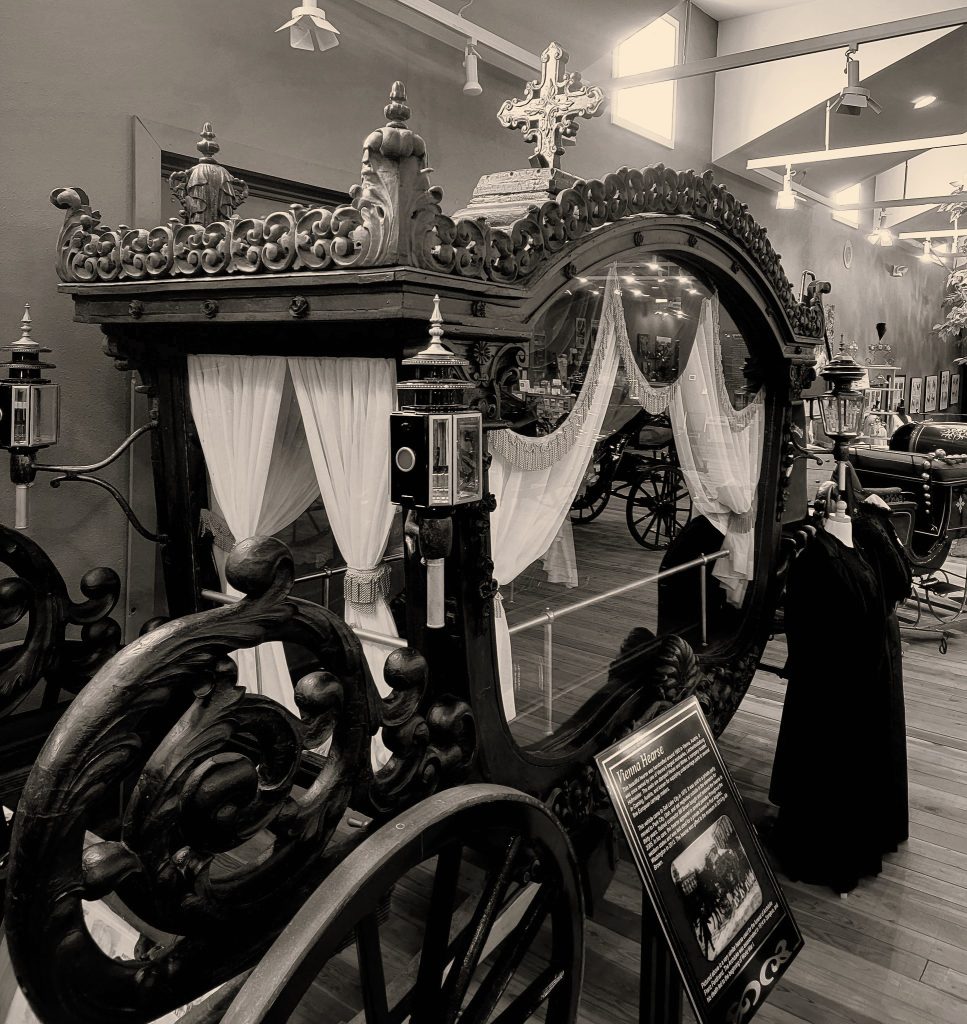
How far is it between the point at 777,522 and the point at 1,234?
9.79ft

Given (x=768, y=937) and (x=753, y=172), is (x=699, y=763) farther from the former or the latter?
(x=753, y=172)

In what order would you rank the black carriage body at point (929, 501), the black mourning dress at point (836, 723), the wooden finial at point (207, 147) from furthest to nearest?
the black carriage body at point (929, 501) → the black mourning dress at point (836, 723) → the wooden finial at point (207, 147)

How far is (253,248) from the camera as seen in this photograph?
1877 mm

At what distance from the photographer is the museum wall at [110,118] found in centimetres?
275

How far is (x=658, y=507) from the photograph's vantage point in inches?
120

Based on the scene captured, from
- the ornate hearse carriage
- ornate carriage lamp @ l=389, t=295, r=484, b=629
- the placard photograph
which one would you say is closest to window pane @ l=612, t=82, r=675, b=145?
the ornate hearse carriage

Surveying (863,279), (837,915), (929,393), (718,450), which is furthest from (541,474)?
(929,393)

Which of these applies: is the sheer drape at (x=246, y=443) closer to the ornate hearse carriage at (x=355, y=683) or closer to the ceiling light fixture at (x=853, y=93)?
the ornate hearse carriage at (x=355, y=683)

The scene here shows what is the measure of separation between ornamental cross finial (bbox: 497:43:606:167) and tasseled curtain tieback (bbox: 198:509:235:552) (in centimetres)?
144

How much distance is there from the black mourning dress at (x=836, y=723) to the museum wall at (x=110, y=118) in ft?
7.95

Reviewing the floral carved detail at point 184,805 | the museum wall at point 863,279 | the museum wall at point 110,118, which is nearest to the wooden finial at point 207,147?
the museum wall at point 110,118

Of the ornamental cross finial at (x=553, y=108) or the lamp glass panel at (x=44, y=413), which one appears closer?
Result: the ornamental cross finial at (x=553, y=108)

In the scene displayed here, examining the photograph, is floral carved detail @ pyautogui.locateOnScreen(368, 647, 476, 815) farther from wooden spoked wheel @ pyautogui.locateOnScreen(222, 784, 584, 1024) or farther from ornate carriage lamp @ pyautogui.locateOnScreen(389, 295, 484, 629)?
ornate carriage lamp @ pyautogui.locateOnScreen(389, 295, 484, 629)

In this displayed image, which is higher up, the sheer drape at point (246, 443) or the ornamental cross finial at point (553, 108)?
the ornamental cross finial at point (553, 108)
